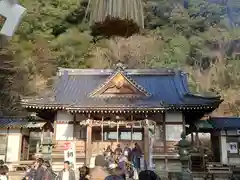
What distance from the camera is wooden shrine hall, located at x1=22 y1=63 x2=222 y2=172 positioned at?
48.7 feet

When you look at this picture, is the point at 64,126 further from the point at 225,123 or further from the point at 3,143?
the point at 225,123

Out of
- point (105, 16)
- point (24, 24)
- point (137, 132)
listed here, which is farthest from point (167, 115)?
point (24, 24)

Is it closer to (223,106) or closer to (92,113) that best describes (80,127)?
(92,113)

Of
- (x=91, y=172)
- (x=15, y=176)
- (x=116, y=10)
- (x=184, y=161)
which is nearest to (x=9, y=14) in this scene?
(x=116, y=10)

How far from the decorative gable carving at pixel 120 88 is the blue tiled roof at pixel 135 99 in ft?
1.09

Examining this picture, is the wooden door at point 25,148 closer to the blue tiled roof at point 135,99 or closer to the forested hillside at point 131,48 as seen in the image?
the forested hillside at point 131,48

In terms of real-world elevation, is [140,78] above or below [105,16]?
above

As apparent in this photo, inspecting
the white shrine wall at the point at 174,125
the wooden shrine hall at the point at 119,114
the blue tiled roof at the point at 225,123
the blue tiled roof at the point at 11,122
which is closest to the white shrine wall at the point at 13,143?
the blue tiled roof at the point at 11,122

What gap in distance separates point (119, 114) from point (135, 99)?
1175 mm

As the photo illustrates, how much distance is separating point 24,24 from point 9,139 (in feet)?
52.7

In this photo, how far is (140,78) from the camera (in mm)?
19281

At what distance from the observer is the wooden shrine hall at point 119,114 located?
1485 centimetres

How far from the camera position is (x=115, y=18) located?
9.00 ft

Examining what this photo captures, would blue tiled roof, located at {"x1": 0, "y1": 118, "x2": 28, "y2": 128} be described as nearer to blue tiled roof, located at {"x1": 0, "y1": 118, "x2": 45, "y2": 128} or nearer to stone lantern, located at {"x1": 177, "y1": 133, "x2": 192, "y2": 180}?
blue tiled roof, located at {"x1": 0, "y1": 118, "x2": 45, "y2": 128}
